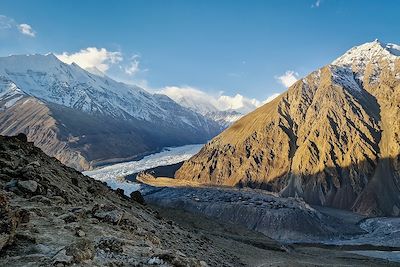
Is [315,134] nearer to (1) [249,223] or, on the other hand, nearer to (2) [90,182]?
(1) [249,223]

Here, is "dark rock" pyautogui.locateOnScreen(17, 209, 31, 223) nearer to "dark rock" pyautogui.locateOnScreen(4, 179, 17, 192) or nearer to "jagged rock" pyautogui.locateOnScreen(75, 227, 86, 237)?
"jagged rock" pyautogui.locateOnScreen(75, 227, 86, 237)

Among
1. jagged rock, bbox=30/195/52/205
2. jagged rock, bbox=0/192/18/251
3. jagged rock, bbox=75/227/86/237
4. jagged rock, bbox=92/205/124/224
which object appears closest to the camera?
jagged rock, bbox=0/192/18/251

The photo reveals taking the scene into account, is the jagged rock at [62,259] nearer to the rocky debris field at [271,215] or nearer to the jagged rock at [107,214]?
the jagged rock at [107,214]

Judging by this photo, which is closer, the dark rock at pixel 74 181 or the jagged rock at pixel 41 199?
the jagged rock at pixel 41 199

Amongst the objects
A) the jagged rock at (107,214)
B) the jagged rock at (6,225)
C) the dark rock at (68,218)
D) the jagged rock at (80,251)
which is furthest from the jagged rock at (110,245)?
the jagged rock at (107,214)

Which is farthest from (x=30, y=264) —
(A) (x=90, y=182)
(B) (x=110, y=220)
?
(A) (x=90, y=182)

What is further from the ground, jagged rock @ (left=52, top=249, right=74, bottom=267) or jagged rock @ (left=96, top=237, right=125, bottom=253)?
jagged rock @ (left=96, top=237, right=125, bottom=253)

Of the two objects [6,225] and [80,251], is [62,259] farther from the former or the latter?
[6,225]

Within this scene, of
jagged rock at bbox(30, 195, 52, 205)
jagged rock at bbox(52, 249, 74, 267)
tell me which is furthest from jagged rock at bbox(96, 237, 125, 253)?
jagged rock at bbox(30, 195, 52, 205)

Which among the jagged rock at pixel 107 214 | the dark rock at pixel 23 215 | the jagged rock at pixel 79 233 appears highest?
the jagged rock at pixel 107 214
